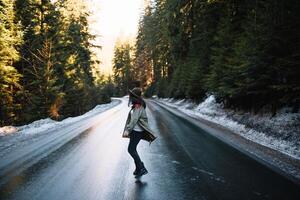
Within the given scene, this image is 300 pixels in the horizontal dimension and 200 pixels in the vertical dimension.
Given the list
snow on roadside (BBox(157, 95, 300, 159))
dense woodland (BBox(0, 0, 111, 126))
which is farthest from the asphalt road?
dense woodland (BBox(0, 0, 111, 126))

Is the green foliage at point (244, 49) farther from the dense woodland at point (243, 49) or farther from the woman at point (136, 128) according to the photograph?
the woman at point (136, 128)

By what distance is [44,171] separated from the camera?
739 cm

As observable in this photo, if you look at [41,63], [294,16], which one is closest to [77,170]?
[294,16]

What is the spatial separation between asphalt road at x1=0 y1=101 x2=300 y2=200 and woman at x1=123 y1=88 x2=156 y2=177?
0.29 m

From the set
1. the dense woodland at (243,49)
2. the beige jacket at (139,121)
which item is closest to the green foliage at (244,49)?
the dense woodland at (243,49)

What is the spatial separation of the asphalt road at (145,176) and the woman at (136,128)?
289 millimetres

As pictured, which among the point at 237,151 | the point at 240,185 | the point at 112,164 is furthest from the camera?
the point at 237,151

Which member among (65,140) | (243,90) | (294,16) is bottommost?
(65,140)

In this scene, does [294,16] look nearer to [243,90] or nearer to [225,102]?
[243,90]

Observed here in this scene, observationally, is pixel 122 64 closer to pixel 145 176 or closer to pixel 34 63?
pixel 34 63

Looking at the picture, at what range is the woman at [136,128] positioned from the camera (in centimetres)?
705

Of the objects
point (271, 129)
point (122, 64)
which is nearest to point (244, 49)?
point (271, 129)

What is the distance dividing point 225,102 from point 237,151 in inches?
478

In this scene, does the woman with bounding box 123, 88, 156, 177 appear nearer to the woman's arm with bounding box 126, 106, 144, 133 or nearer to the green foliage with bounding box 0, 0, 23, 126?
the woman's arm with bounding box 126, 106, 144, 133
